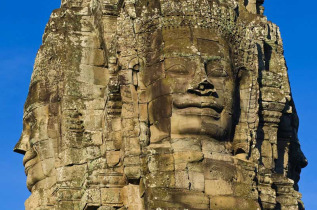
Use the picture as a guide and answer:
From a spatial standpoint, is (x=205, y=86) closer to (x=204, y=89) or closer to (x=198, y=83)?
(x=204, y=89)

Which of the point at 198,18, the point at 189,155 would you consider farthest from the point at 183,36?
the point at 189,155

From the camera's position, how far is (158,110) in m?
38.2

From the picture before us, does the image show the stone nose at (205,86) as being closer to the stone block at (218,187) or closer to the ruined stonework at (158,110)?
the ruined stonework at (158,110)

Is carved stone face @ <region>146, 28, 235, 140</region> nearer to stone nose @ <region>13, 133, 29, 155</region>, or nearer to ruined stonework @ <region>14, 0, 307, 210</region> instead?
ruined stonework @ <region>14, 0, 307, 210</region>

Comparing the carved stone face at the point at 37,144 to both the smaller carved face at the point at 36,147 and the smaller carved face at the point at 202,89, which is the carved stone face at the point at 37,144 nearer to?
the smaller carved face at the point at 36,147

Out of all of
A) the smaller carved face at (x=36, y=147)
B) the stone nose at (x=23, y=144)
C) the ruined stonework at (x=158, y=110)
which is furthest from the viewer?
the stone nose at (x=23, y=144)

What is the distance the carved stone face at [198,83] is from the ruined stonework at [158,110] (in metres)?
0.03

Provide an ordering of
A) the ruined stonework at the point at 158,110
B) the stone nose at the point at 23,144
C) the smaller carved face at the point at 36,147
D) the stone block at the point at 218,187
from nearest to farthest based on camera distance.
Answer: the stone block at the point at 218,187 < the ruined stonework at the point at 158,110 < the smaller carved face at the point at 36,147 < the stone nose at the point at 23,144

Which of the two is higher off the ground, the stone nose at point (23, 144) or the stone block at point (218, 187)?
the stone nose at point (23, 144)

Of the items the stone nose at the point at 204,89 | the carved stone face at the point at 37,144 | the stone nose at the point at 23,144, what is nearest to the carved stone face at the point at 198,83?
the stone nose at the point at 204,89

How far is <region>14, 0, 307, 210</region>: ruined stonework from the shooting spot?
37.8m

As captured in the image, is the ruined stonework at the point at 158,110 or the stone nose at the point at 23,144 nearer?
the ruined stonework at the point at 158,110

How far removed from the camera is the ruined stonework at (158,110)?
3778 centimetres

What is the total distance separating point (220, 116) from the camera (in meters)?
38.2
